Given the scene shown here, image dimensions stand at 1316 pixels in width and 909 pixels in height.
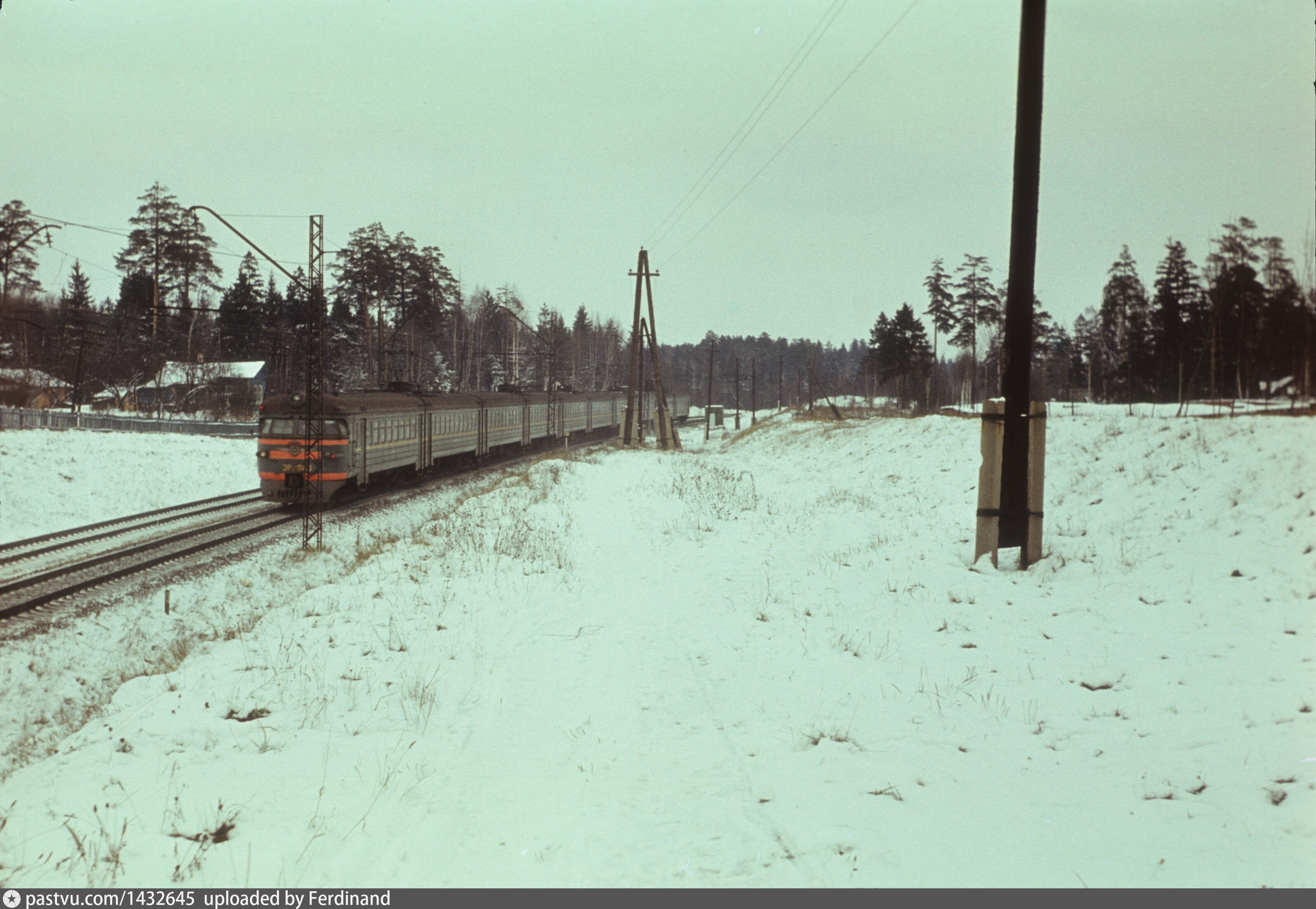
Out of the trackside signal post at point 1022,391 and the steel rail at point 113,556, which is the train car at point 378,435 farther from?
the trackside signal post at point 1022,391

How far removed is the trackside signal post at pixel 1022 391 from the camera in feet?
27.9

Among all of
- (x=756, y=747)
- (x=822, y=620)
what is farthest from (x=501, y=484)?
(x=756, y=747)

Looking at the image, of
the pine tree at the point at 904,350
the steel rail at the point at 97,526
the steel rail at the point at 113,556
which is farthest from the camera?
the pine tree at the point at 904,350

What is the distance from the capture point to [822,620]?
7543 millimetres

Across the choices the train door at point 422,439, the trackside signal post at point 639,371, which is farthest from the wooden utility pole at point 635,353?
the train door at point 422,439

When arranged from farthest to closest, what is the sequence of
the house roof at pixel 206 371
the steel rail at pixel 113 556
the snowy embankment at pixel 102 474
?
the house roof at pixel 206 371 → the snowy embankment at pixel 102 474 → the steel rail at pixel 113 556

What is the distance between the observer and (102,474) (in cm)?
2486

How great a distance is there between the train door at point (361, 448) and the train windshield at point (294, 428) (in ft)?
2.19

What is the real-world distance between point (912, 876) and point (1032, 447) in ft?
20.7

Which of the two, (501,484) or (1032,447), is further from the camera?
(501,484)

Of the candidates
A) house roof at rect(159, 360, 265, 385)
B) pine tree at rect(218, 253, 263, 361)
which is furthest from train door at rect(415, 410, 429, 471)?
house roof at rect(159, 360, 265, 385)

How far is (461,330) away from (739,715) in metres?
72.0

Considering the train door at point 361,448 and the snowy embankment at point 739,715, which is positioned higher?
the train door at point 361,448

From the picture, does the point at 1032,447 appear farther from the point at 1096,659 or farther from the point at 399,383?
the point at 399,383
